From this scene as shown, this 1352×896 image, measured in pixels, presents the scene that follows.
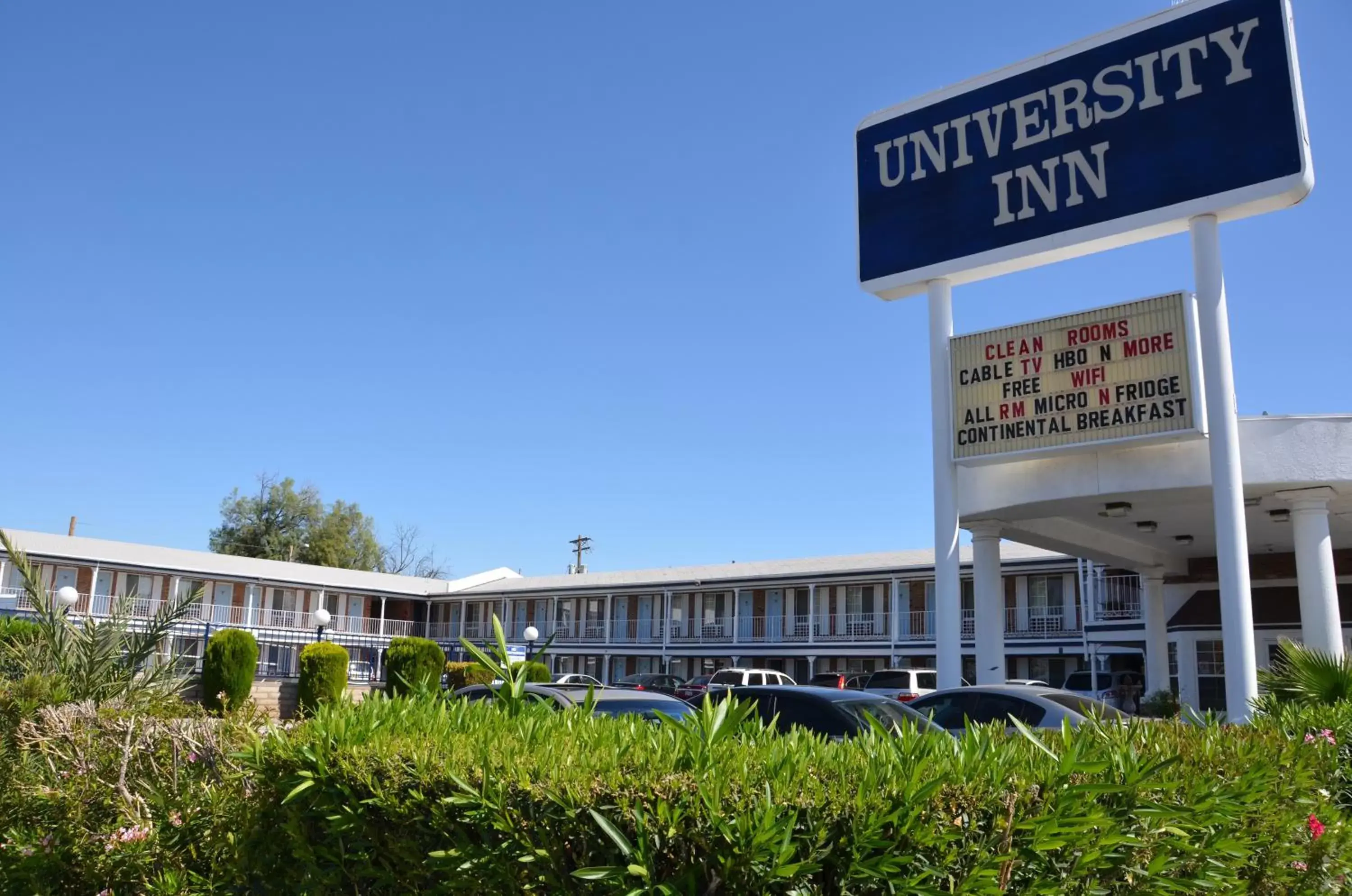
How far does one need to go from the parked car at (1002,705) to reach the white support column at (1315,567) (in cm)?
477

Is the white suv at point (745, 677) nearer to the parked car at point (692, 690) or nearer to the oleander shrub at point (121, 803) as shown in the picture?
the parked car at point (692, 690)

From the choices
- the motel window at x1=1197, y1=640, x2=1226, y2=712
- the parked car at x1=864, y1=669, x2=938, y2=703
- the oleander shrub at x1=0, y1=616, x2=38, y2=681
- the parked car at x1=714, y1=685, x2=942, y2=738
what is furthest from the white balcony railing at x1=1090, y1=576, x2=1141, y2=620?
the oleander shrub at x1=0, y1=616, x2=38, y2=681

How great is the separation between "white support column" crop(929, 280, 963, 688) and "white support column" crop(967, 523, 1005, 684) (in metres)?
0.82

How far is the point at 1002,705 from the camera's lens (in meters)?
13.7

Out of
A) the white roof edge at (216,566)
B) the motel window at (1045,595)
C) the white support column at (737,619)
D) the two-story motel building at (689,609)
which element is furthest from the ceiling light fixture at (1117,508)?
the white roof edge at (216,566)

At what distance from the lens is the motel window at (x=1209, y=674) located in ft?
86.4

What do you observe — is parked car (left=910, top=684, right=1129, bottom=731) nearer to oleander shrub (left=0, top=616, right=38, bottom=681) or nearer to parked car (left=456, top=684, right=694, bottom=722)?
parked car (left=456, top=684, right=694, bottom=722)

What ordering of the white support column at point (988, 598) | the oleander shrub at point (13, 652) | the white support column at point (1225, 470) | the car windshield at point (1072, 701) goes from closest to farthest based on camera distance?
the oleander shrub at point (13, 652)
the car windshield at point (1072, 701)
the white support column at point (1225, 470)
the white support column at point (988, 598)

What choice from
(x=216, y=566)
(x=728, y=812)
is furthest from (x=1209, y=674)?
(x=216, y=566)

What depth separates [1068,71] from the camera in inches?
727

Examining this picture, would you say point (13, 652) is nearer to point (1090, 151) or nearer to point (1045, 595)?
point (1090, 151)

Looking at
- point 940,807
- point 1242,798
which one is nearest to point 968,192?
point 1242,798

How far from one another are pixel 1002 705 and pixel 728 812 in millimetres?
11632

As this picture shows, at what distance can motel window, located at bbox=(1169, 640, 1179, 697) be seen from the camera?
27812 millimetres
